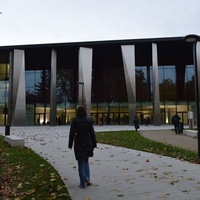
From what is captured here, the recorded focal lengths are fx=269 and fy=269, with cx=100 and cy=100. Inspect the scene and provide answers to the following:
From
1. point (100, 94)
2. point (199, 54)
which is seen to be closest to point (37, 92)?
point (100, 94)

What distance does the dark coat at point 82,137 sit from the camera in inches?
227

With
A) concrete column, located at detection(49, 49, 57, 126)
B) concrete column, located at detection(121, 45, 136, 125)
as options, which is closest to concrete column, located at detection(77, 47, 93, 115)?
concrete column, located at detection(49, 49, 57, 126)

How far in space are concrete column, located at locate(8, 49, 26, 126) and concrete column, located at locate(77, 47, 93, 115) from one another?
8756 mm

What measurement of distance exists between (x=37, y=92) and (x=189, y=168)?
4022cm

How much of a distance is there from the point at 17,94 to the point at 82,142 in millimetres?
36548

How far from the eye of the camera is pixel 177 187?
5699 mm

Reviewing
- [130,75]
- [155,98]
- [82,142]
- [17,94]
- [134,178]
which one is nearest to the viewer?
[82,142]

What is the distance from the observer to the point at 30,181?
6.55 metres

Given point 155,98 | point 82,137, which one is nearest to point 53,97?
point 155,98

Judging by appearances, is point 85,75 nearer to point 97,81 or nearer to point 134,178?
point 97,81

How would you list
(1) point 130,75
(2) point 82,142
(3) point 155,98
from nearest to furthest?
(2) point 82,142
(3) point 155,98
(1) point 130,75

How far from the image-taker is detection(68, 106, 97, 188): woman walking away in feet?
19.0

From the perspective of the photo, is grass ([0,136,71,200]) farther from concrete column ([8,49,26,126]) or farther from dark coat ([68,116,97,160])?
concrete column ([8,49,26,126])

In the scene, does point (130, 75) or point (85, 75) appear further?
point (85, 75)
